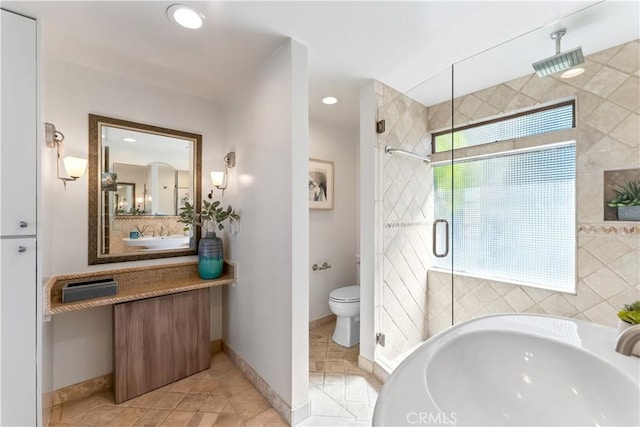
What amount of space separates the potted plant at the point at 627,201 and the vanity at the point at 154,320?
2517mm

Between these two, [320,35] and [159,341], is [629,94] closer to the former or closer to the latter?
[320,35]

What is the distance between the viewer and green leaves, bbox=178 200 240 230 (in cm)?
210

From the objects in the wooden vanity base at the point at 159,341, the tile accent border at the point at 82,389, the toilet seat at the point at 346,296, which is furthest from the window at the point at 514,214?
the tile accent border at the point at 82,389

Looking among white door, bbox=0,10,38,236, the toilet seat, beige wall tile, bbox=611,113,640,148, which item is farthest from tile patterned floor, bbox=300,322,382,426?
beige wall tile, bbox=611,113,640,148

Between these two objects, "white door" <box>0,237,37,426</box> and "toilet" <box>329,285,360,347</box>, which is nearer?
"white door" <box>0,237,37,426</box>

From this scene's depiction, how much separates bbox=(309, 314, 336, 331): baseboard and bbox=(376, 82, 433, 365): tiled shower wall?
0.98 m

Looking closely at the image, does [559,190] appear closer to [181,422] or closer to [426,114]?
[426,114]

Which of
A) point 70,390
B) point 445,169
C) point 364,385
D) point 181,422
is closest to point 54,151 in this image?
point 70,390

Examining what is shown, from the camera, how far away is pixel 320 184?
291 cm

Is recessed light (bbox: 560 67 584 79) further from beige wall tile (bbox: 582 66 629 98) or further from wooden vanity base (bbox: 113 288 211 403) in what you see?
wooden vanity base (bbox: 113 288 211 403)

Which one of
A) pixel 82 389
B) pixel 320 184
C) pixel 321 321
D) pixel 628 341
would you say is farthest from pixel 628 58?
pixel 82 389

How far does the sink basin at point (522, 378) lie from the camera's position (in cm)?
65

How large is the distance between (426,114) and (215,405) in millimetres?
2787

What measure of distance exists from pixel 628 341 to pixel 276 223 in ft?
5.01
